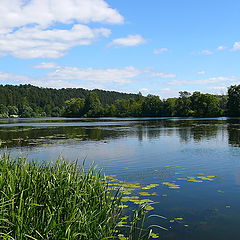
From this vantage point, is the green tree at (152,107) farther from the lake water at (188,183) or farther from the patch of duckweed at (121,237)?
the patch of duckweed at (121,237)

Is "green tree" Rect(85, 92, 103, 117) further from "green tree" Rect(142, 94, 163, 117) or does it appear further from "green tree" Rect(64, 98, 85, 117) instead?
"green tree" Rect(142, 94, 163, 117)

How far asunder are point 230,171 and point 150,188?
595 centimetres

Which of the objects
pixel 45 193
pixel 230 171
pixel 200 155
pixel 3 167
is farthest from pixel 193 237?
pixel 200 155

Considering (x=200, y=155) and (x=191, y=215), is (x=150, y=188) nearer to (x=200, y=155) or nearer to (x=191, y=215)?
(x=191, y=215)

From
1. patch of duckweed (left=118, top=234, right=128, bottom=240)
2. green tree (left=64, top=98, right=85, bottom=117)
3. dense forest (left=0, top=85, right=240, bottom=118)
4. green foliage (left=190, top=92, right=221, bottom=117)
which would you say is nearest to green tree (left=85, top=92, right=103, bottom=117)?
dense forest (left=0, top=85, right=240, bottom=118)

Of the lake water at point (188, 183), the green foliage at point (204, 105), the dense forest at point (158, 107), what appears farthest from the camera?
the green foliage at point (204, 105)

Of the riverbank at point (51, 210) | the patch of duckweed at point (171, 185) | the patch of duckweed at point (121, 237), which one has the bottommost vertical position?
the patch of duckweed at point (121, 237)

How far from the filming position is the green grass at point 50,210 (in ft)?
20.4


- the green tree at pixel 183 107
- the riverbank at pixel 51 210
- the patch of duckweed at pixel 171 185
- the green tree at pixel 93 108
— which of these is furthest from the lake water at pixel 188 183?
the green tree at pixel 93 108

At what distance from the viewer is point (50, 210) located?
7484 mm

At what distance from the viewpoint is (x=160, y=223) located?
9.71 meters

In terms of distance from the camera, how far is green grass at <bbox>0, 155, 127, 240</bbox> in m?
6.20

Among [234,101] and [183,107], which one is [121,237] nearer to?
[234,101]

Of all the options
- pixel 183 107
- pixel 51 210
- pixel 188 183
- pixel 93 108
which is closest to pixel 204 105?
pixel 183 107
